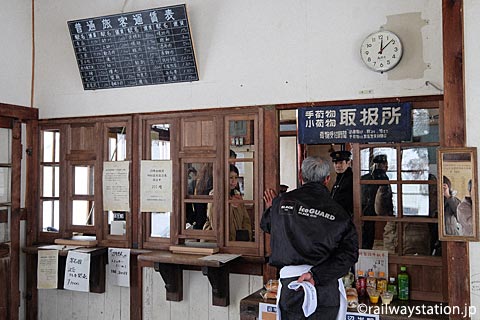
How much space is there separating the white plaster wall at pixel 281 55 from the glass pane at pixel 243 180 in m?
0.45

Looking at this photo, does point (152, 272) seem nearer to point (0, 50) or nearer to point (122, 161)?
point (122, 161)

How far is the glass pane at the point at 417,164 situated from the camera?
9.84 feet

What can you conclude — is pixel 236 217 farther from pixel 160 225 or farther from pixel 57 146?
pixel 57 146

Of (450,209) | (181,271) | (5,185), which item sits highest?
(5,185)

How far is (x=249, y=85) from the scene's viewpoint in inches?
136

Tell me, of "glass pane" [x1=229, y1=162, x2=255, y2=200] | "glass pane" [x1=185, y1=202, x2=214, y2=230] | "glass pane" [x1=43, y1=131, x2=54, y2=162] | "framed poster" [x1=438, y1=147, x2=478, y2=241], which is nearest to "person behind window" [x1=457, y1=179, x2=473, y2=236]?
"framed poster" [x1=438, y1=147, x2=478, y2=241]

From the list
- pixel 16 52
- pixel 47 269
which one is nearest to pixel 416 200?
pixel 47 269

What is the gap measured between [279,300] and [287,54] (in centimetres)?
165

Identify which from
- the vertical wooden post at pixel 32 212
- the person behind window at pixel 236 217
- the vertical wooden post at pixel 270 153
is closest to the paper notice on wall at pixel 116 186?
the vertical wooden post at pixel 32 212

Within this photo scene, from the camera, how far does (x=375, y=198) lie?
10.2ft

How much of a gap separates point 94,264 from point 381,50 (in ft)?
8.70

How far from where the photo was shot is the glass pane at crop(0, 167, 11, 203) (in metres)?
3.90

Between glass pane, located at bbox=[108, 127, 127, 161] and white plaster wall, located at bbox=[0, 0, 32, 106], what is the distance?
2.75 ft

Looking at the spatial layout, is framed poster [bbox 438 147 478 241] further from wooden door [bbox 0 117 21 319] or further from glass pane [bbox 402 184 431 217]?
wooden door [bbox 0 117 21 319]
